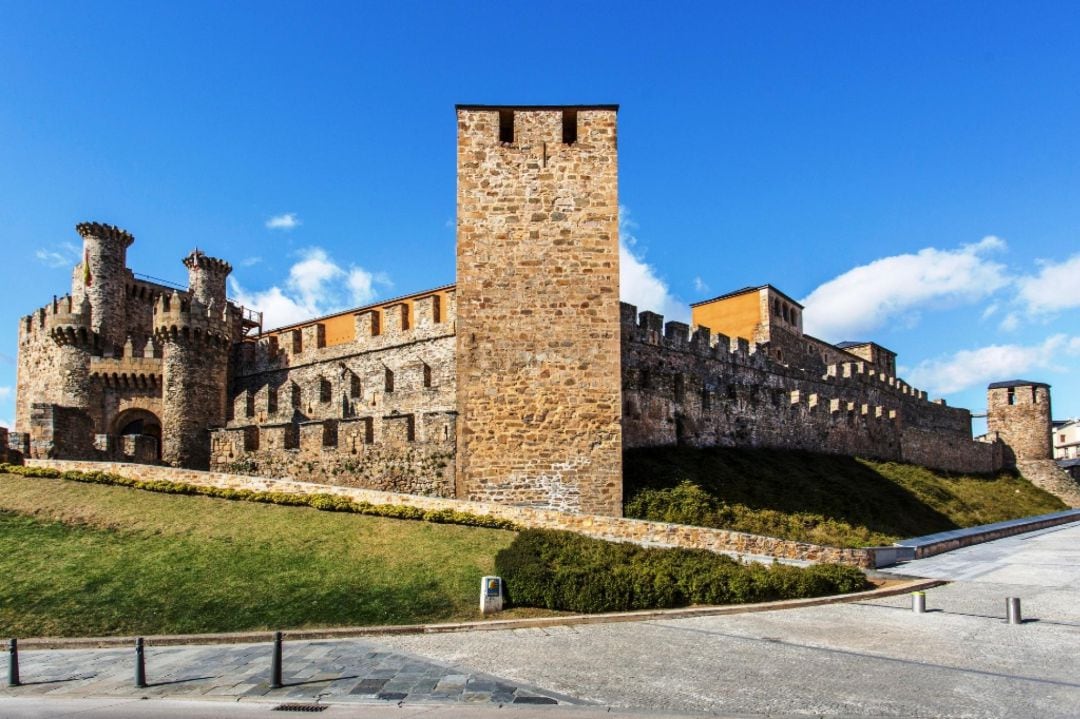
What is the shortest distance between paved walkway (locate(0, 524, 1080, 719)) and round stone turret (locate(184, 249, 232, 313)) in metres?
29.0

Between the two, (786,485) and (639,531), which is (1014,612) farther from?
(786,485)

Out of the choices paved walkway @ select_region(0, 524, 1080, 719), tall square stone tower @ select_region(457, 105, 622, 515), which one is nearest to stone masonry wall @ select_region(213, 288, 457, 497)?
tall square stone tower @ select_region(457, 105, 622, 515)

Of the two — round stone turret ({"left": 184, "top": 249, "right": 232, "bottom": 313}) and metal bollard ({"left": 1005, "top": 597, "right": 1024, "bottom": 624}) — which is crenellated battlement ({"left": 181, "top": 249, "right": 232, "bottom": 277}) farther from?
metal bollard ({"left": 1005, "top": 597, "right": 1024, "bottom": 624})

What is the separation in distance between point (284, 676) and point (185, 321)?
21796 millimetres

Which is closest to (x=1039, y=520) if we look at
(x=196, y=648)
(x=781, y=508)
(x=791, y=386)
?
(x=791, y=386)

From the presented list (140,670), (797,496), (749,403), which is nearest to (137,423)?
(749,403)

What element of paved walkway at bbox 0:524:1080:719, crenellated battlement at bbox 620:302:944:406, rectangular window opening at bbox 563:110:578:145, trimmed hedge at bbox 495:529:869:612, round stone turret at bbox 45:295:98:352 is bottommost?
→ paved walkway at bbox 0:524:1080:719

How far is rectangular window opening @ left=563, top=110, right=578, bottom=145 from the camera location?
64.2 feet

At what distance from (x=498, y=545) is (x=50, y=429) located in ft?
54.7

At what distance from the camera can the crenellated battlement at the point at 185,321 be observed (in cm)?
2783

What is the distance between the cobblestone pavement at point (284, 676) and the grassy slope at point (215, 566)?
1089mm

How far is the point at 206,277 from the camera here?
37.9 metres

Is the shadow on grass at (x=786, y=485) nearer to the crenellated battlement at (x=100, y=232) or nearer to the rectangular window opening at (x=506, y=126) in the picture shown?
the rectangular window opening at (x=506, y=126)

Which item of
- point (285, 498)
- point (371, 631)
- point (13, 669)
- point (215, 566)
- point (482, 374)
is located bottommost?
point (371, 631)
